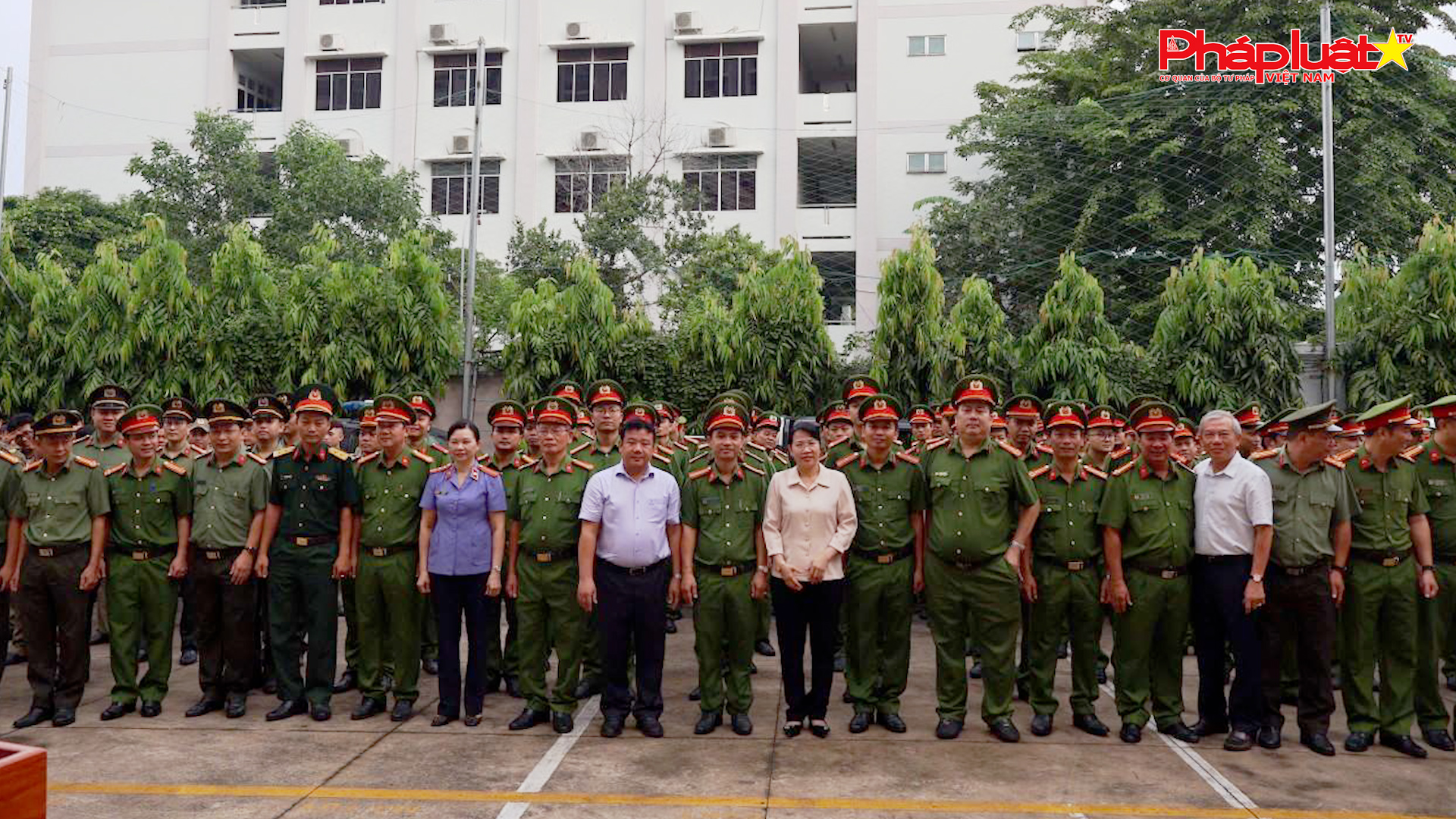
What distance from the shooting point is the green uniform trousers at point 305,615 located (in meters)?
6.29

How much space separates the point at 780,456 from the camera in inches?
320

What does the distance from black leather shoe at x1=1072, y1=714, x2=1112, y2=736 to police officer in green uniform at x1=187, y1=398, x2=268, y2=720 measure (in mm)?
4541

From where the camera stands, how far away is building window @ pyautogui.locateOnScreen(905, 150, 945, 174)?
25938mm

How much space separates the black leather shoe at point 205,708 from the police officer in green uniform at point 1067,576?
4.46 m

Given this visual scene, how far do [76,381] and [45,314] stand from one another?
0.90 m

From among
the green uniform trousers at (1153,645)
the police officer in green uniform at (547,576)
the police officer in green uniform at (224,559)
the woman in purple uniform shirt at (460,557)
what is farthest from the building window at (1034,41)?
the police officer in green uniform at (224,559)

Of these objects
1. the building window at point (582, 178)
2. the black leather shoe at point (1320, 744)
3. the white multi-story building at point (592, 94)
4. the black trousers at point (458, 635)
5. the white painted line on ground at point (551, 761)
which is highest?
the white multi-story building at point (592, 94)

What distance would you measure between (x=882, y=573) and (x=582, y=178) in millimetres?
22133

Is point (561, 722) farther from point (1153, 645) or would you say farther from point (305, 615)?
point (1153, 645)

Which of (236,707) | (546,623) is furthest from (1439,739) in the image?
(236,707)

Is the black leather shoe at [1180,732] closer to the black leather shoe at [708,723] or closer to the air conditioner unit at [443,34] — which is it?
the black leather shoe at [708,723]

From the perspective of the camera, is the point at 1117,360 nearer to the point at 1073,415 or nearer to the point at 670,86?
the point at 1073,415

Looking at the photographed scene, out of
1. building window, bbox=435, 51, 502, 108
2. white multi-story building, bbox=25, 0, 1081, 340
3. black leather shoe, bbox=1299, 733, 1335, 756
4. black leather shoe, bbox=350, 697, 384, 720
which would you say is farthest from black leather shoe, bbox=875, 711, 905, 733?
building window, bbox=435, 51, 502, 108

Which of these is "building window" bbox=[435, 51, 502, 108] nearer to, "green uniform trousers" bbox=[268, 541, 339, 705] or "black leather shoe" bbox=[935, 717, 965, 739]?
"green uniform trousers" bbox=[268, 541, 339, 705]
